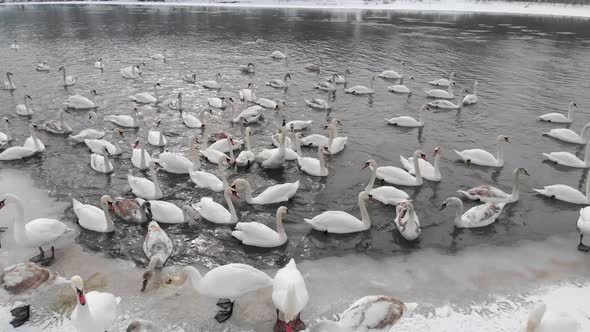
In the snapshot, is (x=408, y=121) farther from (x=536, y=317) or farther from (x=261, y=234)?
(x=536, y=317)

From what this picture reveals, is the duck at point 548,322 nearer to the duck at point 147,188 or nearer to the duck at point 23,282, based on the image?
the duck at point 23,282

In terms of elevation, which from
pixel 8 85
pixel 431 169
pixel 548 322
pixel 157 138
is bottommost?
pixel 548 322

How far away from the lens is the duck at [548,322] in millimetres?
6379

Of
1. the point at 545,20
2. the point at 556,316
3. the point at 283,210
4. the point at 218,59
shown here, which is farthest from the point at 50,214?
the point at 545,20

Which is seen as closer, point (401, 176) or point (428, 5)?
point (401, 176)

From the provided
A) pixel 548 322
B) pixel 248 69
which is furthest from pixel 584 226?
pixel 248 69

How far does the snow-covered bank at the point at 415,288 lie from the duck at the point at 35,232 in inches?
13.8

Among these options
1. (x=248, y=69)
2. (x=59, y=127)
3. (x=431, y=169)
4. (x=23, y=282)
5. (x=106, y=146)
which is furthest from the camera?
(x=248, y=69)

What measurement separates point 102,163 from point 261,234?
20.1ft

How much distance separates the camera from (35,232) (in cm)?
856

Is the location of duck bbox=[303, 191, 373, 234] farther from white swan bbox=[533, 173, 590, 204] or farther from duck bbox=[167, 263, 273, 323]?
white swan bbox=[533, 173, 590, 204]

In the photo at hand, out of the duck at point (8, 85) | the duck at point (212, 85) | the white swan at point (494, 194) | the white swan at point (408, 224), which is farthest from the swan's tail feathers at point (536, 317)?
the duck at point (8, 85)

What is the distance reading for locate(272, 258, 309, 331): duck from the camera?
6.51 metres

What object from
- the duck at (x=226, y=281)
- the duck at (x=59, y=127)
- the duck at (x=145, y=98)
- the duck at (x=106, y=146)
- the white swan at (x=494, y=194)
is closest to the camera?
the duck at (x=226, y=281)
